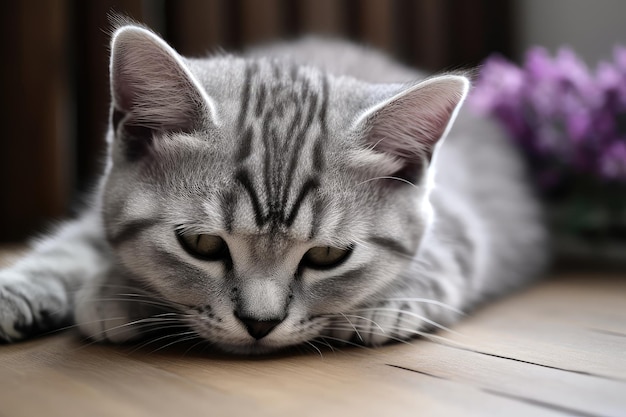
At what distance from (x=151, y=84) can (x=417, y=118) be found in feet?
1.42

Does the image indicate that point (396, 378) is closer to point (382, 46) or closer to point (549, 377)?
point (549, 377)

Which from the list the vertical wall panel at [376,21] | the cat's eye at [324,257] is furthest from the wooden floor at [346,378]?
the vertical wall panel at [376,21]

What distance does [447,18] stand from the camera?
2684 mm

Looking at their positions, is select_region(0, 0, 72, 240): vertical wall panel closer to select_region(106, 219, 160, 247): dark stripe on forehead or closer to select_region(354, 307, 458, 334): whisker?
select_region(106, 219, 160, 247): dark stripe on forehead

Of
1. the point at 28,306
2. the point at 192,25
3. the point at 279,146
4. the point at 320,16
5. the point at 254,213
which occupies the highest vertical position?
the point at 320,16

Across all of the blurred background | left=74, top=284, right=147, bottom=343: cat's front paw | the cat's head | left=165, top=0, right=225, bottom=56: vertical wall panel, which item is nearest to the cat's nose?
the cat's head

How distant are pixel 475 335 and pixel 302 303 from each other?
361 millimetres

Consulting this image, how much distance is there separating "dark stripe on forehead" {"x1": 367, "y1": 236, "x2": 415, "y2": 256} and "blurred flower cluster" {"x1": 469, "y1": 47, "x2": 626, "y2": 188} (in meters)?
0.86

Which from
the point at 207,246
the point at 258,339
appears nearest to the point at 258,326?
the point at 258,339

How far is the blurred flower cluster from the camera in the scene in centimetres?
183

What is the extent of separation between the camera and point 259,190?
1.03m

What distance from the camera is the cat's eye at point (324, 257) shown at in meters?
1.06

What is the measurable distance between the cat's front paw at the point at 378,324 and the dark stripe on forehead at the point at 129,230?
34 centimetres

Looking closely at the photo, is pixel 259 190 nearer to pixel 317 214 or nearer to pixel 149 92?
pixel 317 214
